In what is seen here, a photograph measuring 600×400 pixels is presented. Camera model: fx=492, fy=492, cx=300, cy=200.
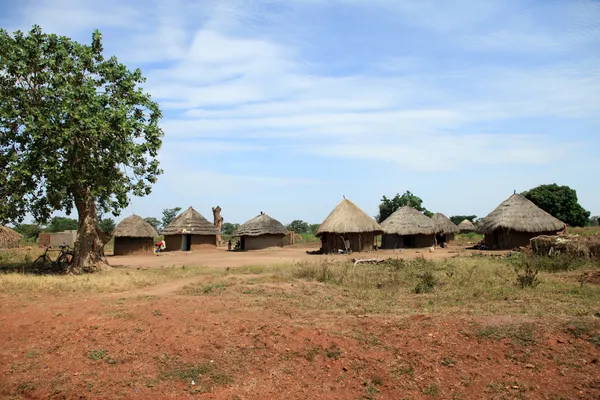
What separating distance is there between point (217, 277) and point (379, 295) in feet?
17.3

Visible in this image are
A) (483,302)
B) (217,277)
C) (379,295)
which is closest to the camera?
(483,302)

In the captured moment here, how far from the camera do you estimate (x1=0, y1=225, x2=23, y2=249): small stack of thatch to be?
3300 centimetres

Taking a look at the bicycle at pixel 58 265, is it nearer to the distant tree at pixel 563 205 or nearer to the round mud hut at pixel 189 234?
the round mud hut at pixel 189 234

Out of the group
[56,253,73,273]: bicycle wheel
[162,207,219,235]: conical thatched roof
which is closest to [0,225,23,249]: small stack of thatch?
[162,207,219,235]: conical thatched roof

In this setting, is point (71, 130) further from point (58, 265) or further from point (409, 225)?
point (409, 225)

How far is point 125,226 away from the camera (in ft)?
96.3

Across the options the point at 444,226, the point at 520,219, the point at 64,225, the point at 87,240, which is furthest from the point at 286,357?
the point at 64,225

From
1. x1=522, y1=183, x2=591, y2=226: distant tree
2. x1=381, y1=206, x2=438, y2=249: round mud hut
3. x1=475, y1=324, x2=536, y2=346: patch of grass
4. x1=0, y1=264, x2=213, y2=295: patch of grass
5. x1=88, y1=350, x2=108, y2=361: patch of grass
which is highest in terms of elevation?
x1=522, y1=183, x2=591, y2=226: distant tree

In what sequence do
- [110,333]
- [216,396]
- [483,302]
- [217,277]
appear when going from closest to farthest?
[216,396], [110,333], [483,302], [217,277]

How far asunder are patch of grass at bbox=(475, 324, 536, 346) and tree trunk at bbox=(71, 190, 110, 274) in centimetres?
1276

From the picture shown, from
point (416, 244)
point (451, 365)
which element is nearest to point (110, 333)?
point (451, 365)

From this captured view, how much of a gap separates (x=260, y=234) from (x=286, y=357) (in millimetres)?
25841

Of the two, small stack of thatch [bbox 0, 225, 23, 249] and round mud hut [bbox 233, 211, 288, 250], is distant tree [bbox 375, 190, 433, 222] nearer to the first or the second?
round mud hut [bbox 233, 211, 288, 250]

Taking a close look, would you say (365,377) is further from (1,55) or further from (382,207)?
(382,207)
